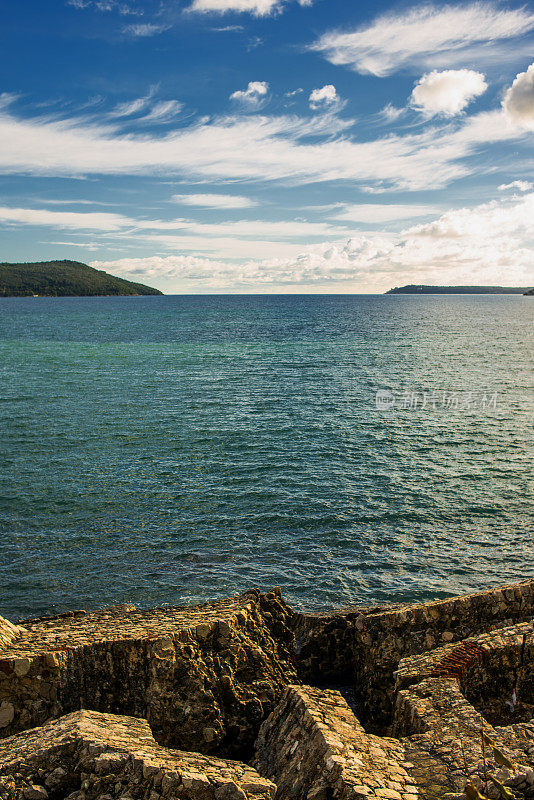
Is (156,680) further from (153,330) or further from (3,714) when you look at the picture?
(153,330)

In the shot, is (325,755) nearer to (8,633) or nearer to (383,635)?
(383,635)

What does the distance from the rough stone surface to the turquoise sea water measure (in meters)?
12.2

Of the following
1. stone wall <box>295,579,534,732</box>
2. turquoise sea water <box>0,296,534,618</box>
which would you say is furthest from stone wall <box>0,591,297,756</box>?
turquoise sea water <box>0,296,534,618</box>

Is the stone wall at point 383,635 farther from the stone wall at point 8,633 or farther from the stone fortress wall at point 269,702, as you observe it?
the stone wall at point 8,633

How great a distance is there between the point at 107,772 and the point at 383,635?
243 inches

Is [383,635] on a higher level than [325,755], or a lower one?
lower

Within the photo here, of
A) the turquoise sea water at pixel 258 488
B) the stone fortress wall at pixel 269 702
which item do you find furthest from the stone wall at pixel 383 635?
the turquoise sea water at pixel 258 488

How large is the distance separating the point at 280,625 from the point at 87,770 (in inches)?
201

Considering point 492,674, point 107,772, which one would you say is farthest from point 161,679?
point 492,674

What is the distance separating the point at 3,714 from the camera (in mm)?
8758

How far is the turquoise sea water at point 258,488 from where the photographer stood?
2127 centimetres

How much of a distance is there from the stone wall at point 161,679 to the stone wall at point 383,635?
1.73m

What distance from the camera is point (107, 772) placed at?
7.06m

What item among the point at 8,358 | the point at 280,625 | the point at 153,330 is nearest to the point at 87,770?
the point at 280,625
